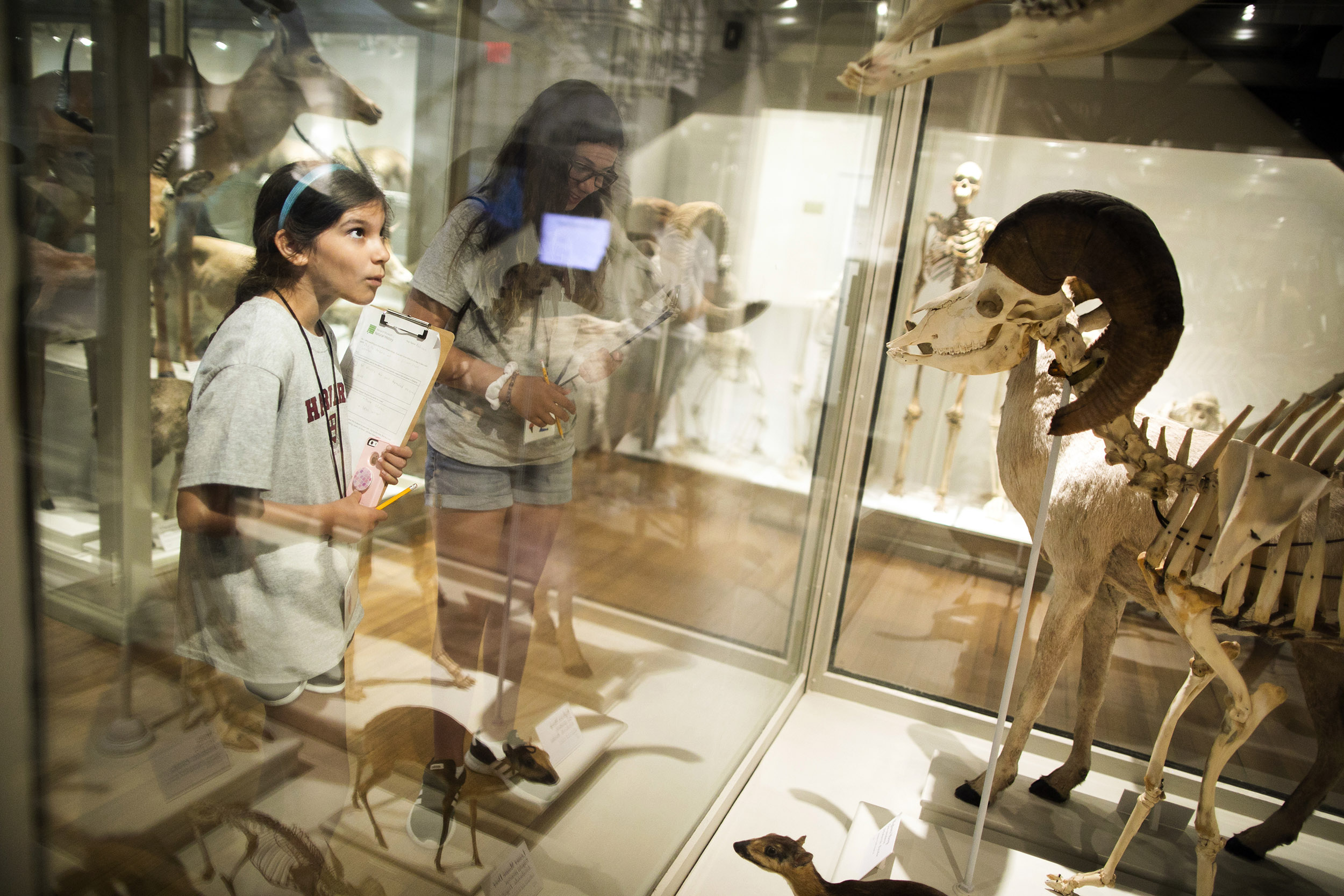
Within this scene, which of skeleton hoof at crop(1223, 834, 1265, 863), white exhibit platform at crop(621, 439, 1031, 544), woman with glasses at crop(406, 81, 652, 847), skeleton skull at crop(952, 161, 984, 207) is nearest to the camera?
woman with glasses at crop(406, 81, 652, 847)

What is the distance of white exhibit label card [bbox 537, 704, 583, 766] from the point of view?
3.93ft

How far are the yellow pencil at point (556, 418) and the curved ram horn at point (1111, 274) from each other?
0.82 m

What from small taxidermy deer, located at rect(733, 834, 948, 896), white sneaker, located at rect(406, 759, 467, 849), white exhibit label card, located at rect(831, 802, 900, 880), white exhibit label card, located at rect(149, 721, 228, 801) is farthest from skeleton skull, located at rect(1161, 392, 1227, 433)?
white exhibit label card, located at rect(149, 721, 228, 801)

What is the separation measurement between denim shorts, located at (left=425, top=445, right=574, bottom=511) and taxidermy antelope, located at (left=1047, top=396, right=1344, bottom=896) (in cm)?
102

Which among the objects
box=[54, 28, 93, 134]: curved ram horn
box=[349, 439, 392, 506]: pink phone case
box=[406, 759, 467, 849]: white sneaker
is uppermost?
box=[54, 28, 93, 134]: curved ram horn

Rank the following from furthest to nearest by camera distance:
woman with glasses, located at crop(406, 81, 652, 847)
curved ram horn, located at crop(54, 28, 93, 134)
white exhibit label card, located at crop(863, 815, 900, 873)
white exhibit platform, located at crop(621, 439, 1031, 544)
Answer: white exhibit platform, located at crop(621, 439, 1031, 544) → white exhibit label card, located at crop(863, 815, 900, 873) → woman with glasses, located at crop(406, 81, 652, 847) → curved ram horn, located at crop(54, 28, 93, 134)

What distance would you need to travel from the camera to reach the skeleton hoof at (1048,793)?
1980 mm

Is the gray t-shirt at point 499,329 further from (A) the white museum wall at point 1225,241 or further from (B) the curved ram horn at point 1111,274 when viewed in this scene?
(A) the white museum wall at point 1225,241

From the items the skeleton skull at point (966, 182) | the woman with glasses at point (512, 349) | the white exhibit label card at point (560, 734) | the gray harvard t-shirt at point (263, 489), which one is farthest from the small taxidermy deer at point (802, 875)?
the skeleton skull at point (966, 182)

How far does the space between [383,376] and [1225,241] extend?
8.36ft

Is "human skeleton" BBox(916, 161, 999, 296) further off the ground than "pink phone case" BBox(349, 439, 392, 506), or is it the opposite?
"human skeleton" BBox(916, 161, 999, 296)

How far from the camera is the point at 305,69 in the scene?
685mm

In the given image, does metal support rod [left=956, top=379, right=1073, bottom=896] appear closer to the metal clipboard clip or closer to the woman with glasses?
the woman with glasses

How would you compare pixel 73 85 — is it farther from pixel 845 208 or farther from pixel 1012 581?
pixel 1012 581
